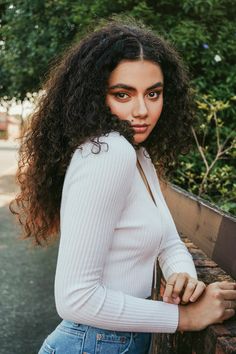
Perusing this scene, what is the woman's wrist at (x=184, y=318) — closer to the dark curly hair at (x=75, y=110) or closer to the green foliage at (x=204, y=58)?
the dark curly hair at (x=75, y=110)

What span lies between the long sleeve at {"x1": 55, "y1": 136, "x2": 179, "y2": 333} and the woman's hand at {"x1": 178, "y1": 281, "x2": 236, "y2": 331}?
11 centimetres

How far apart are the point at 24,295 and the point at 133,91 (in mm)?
3518

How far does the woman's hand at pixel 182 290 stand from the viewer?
4.46 ft

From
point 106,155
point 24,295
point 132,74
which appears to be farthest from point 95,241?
point 24,295

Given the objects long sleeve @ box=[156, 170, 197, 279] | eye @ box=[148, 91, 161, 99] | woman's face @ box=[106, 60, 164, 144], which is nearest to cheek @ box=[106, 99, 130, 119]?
woman's face @ box=[106, 60, 164, 144]

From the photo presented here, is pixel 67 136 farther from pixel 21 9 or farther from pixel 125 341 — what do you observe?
pixel 21 9

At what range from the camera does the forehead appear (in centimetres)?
153

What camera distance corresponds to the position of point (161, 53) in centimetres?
170

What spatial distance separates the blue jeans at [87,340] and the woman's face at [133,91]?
57 centimetres

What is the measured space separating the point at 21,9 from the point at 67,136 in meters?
7.69

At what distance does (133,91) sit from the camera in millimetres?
1526

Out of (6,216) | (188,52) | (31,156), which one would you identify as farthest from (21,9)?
(31,156)

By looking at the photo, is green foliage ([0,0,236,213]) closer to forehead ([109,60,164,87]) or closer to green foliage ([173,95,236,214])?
green foliage ([173,95,236,214])

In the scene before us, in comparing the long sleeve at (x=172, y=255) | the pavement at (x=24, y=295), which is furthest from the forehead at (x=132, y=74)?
the pavement at (x=24, y=295)
